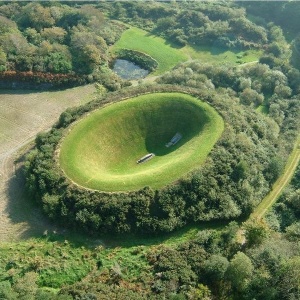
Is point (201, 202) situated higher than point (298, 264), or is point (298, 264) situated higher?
point (298, 264)

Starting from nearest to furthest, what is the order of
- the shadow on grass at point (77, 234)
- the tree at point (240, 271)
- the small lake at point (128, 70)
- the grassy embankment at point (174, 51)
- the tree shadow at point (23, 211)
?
1. the tree at point (240, 271)
2. the shadow on grass at point (77, 234)
3. the tree shadow at point (23, 211)
4. the small lake at point (128, 70)
5. the grassy embankment at point (174, 51)

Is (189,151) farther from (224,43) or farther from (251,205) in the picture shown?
(224,43)

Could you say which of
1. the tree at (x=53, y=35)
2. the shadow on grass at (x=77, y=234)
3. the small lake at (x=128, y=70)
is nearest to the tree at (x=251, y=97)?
the small lake at (x=128, y=70)

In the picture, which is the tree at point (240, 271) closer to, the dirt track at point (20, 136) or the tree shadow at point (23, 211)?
the tree shadow at point (23, 211)

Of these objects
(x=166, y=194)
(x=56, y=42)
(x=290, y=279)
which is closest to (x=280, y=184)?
(x=166, y=194)

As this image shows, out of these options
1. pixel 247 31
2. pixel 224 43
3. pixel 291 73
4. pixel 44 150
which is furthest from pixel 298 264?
pixel 247 31

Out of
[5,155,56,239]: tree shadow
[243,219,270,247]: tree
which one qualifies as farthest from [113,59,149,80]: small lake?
[243,219,270,247]: tree

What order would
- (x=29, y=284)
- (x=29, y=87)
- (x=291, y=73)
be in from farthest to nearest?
(x=291, y=73), (x=29, y=87), (x=29, y=284)
